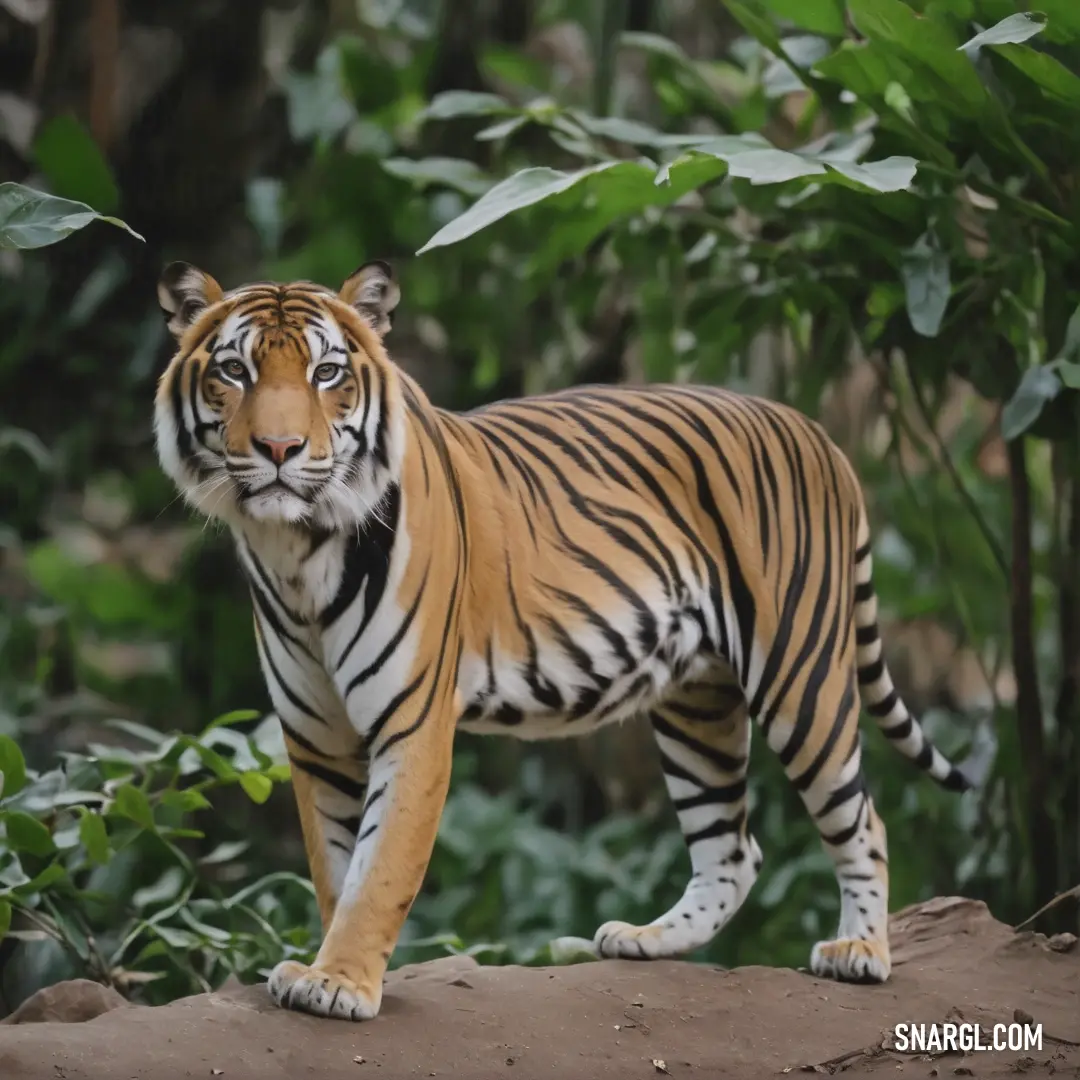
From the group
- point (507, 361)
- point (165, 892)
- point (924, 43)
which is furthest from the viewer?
point (507, 361)

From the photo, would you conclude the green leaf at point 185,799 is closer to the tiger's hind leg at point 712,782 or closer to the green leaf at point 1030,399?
the tiger's hind leg at point 712,782

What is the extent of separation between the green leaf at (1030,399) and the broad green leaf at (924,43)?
1.97 ft

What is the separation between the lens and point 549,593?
9.59ft

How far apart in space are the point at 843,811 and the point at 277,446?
1.48 m

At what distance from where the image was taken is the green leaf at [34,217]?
90.6 inches

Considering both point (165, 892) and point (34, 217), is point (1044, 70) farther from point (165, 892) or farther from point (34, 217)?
point (165, 892)

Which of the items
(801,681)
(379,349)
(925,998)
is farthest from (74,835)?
(925,998)

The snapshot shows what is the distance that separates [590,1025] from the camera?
268cm

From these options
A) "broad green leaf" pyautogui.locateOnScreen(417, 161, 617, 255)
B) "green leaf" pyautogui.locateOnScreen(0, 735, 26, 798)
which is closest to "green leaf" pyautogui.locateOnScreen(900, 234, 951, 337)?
"broad green leaf" pyautogui.locateOnScreen(417, 161, 617, 255)

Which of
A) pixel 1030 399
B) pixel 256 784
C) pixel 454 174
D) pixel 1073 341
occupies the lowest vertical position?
pixel 256 784

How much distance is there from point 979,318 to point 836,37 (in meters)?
0.77

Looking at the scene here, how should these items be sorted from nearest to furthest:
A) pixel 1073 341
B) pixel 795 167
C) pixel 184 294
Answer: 1. pixel 184 294
2. pixel 795 167
3. pixel 1073 341

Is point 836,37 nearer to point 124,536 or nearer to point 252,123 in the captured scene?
point 252,123

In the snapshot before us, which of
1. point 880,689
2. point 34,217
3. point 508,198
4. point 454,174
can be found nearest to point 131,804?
point 34,217
